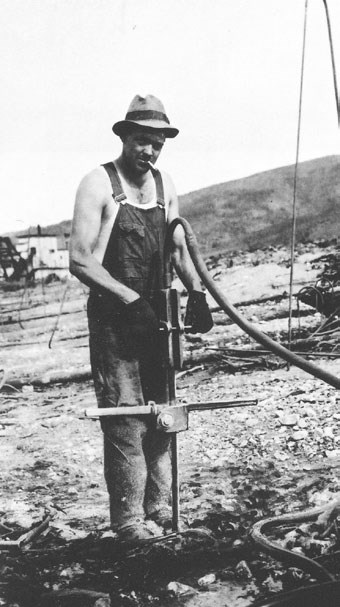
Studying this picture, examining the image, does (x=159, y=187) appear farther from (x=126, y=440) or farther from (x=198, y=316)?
(x=126, y=440)

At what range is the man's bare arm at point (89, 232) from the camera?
7.52 ft

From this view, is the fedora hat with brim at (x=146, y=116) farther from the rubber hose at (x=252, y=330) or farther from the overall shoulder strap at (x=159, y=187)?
the rubber hose at (x=252, y=330)

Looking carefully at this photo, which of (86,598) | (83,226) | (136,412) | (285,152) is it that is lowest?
(86,598)

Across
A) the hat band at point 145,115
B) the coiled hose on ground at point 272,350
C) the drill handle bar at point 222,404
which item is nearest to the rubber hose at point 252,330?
the coiled hose on ground at point 272,350

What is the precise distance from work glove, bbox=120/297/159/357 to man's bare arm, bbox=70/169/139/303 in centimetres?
4

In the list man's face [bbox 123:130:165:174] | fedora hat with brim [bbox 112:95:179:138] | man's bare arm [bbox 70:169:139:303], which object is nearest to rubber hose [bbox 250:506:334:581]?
man's bare arm [bbox 70:169:139:303]

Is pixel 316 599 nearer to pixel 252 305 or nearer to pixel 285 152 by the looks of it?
pixel 285 152

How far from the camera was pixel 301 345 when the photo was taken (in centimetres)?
450

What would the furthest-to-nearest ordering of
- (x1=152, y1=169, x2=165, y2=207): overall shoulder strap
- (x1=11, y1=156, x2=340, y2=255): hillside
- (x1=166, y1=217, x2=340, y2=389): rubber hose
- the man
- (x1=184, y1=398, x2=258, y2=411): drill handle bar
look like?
(x1=11, y1=156, x2=340, y2=255): hillside
(x1=152, y1=169, x2=165, y2=207): overall shoulder strap
the man
(x1=184, y1=398, x2=258, y2=411): drill handle bar
(x1=166, y1=217, x2=340, y2=389): rubber hose

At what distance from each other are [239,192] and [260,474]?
5822 millimetres

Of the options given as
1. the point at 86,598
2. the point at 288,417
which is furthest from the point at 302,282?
the point at 86,598

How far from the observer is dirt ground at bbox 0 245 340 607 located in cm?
224

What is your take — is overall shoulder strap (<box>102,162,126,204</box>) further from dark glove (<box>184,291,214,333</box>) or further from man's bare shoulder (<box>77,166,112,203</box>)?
dark glove (<box>184,291,214,333</box>)

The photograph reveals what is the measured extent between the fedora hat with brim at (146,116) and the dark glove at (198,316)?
57cm
